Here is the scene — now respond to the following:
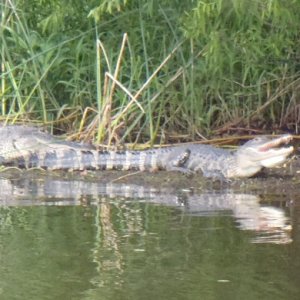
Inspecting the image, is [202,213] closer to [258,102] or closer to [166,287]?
[166,287]

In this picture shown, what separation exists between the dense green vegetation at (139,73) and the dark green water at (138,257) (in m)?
2.81

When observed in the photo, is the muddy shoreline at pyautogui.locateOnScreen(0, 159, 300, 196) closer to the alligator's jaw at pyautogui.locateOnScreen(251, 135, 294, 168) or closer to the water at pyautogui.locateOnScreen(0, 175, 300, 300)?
the alligator's jaw at pyautogui.locateOnScreen(251, 135, 294, 168)

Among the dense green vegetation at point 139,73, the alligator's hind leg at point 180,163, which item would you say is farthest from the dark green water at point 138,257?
the dense green vegetation at point 139,73

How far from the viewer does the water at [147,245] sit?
204 inches

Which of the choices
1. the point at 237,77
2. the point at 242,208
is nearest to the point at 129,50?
the point at 237,77

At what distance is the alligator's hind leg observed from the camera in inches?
366

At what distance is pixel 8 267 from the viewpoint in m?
5.62

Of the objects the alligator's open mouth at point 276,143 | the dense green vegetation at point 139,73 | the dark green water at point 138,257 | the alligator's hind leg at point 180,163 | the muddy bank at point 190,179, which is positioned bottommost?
the dark green water at point 138,257

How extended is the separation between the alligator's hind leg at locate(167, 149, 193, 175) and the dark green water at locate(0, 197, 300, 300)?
192 cm

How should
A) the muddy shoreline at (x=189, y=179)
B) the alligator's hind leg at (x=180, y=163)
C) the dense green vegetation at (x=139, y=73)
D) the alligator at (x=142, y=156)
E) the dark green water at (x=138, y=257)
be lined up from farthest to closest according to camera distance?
the dense green vegetation at (x=139, y=73), the alligator's hind leg at (x=180, y=163), the alligator at (x=142, y=156), the muddy shoreline at (x=189, y=179), the dark green water at (x=138, y=257)

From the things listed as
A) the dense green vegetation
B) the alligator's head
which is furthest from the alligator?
the dense green vegetation

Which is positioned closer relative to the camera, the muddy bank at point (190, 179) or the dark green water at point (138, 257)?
the dark green water at point (138, 257)

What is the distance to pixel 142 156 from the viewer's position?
9.34m

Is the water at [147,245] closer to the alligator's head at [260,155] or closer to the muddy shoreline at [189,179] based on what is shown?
the muddy shoreline at [189,179]
